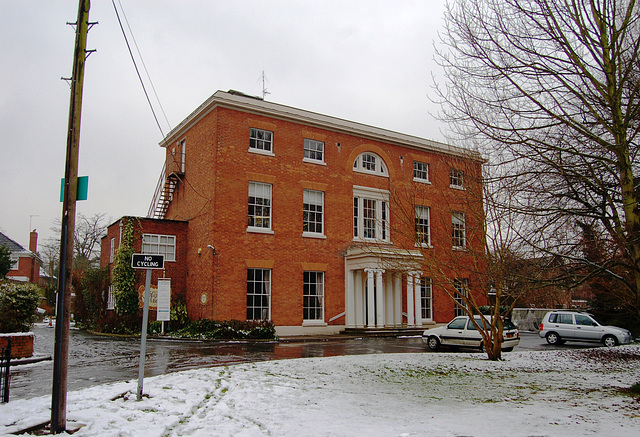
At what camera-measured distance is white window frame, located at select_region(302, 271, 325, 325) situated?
25031 mm

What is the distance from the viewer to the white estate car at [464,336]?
1898 cm

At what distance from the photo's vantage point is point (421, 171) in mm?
30344

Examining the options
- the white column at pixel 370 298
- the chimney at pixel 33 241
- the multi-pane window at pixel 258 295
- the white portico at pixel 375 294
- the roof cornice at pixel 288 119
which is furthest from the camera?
the chimney at pixel 33 241

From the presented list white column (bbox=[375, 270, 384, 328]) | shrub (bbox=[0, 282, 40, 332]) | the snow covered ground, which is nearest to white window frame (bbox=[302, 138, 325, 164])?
white column (bbox=[375, 270, 384, 328])

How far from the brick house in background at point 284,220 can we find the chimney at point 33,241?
42.4 metres

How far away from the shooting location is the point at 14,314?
13.5m

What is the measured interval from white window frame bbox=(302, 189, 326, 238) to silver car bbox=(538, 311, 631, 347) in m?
11.4

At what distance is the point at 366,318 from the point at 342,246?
153 inches

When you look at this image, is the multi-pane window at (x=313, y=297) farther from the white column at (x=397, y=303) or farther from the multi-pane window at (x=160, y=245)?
the multi-pane window at (x=160, y=245)

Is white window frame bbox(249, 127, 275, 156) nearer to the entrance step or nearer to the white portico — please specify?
the white portico

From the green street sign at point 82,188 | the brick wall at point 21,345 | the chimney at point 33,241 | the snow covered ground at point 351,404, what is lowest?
the snow covered ground at point 351,404

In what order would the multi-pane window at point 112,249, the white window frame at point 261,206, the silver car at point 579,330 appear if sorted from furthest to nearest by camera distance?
the multi-pane window at point 112,249
the white window frame at point 261,206
the silver car at point 579,330

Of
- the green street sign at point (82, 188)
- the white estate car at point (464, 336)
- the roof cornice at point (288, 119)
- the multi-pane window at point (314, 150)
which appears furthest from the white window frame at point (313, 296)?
the green street sign at point (82, 188)

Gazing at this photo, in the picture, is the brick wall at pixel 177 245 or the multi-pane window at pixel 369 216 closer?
the brick wall at pixel 177 245
